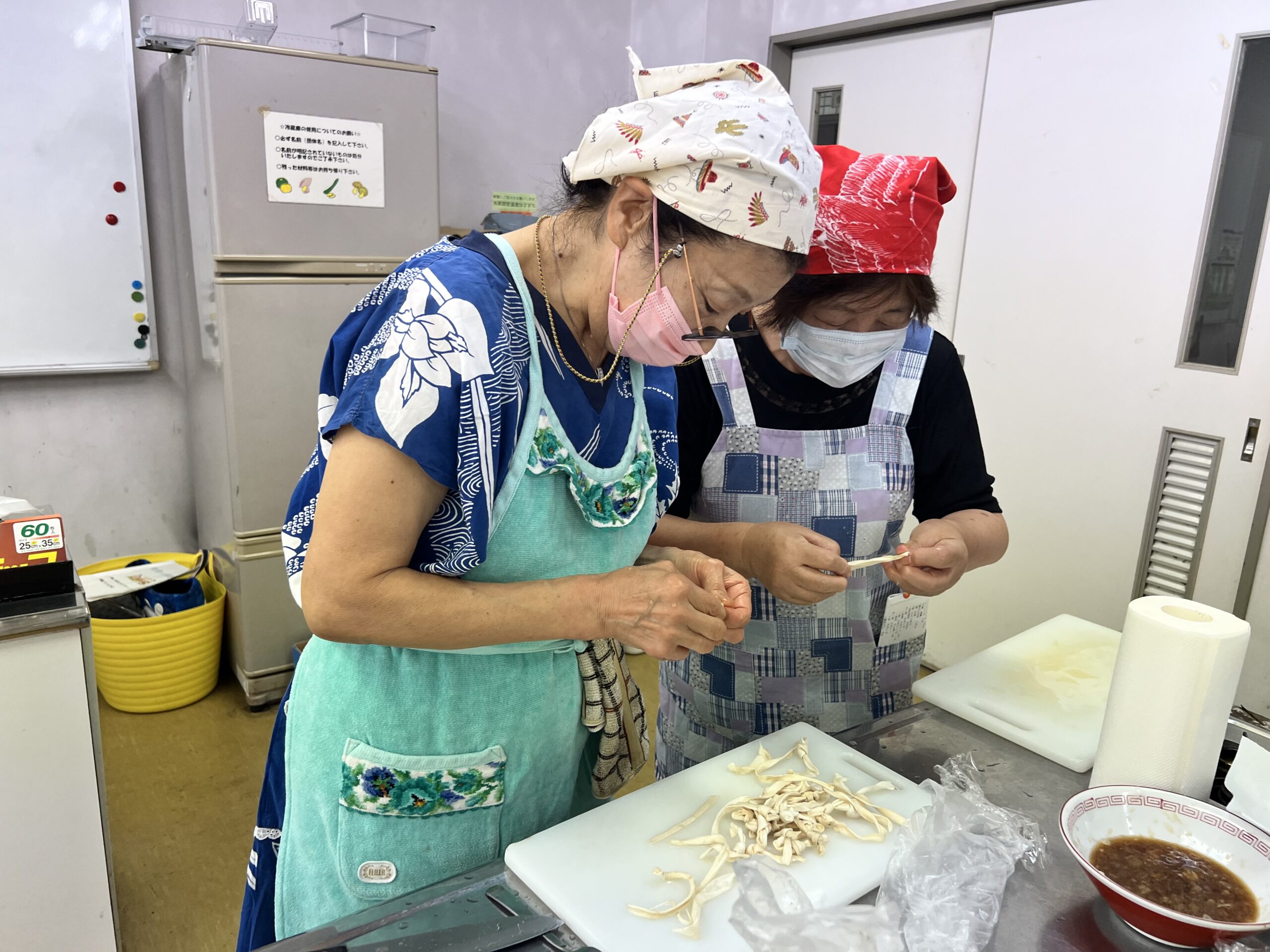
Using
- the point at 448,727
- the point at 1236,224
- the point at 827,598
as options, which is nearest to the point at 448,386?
the point at 448,727

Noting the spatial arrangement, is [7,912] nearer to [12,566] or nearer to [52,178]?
[12,566]

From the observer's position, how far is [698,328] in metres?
1.08

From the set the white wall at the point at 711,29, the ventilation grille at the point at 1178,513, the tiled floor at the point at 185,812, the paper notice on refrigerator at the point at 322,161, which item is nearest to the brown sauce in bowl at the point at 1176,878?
the tiled floor at the point at 185,812

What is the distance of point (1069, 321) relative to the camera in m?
2.83

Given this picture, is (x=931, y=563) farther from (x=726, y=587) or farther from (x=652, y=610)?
(x=652, y=610)

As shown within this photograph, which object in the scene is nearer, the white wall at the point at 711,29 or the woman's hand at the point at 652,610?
the woman's hand at the point at 652,610

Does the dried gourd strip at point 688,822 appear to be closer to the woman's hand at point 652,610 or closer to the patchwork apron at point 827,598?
the woman's hand at point 652,610

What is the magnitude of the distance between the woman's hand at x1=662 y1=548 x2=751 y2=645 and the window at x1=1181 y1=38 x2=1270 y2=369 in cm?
212

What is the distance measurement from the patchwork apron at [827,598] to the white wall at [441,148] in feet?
5.21

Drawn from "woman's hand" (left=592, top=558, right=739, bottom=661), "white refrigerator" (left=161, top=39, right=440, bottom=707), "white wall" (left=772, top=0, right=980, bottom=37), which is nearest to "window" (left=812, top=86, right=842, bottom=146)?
"white wall" (left=772, top=0, right=980, bottom=37)

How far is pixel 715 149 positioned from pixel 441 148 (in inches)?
112

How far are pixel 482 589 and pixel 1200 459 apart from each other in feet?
8.05

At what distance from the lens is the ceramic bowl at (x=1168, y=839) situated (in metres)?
0.83

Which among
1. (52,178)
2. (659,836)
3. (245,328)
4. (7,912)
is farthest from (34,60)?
(659,836)
